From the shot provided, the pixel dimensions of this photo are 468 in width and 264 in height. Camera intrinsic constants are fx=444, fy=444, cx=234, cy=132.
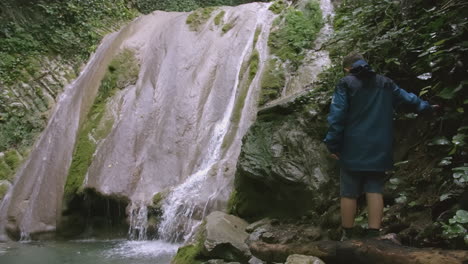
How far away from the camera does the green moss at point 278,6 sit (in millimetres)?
10141

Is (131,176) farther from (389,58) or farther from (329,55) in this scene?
(389,58)

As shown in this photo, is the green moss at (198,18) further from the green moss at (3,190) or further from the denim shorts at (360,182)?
the denim shorts at (360,182)

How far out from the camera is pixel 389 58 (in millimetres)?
4547

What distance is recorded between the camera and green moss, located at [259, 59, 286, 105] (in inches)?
297

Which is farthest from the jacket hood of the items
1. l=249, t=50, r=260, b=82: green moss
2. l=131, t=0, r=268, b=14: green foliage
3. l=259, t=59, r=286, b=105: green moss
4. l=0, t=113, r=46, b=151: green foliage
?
l=131, t=0, r=268, b=14: green foliage

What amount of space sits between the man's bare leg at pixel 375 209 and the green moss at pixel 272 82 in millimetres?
4179

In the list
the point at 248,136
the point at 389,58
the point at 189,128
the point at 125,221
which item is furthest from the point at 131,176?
the point at 389,58

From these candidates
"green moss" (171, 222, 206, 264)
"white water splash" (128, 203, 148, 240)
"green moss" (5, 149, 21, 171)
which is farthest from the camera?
"green moss" (5, 149, 21, 171)

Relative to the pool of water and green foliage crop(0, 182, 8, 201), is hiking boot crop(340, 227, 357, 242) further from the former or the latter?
green foliage crop(0, 182, 8, 201)

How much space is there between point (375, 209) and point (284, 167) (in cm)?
163

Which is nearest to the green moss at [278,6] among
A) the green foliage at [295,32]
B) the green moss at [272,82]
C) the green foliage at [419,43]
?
the green foliage at [295,32]

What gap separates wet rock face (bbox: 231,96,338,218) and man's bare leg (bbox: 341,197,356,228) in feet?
2.92

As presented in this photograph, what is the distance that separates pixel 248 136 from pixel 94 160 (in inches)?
170

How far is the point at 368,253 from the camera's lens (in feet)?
10.1
